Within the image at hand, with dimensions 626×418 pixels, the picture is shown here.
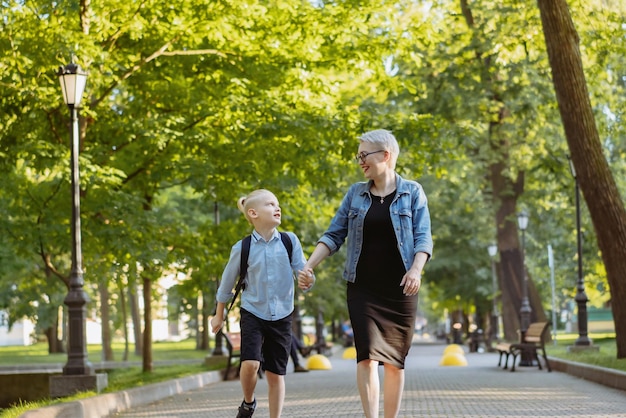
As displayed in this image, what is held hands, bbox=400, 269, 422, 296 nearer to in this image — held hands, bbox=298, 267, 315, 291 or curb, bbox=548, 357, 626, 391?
held hands, bbox=298, 267, 315, 291

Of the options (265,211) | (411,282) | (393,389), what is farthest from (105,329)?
(411,282)

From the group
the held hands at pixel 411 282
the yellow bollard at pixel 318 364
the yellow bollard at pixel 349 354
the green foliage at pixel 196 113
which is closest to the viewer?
the held hands at pixel 411 282

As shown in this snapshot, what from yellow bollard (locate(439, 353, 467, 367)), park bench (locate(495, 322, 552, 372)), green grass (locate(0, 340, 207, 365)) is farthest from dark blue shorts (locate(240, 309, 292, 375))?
green grass (locate(0, 340, 207, 365))

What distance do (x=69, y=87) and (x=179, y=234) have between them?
21.8 feet

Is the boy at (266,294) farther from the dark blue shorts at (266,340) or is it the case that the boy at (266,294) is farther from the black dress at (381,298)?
the black dress at (381,298)

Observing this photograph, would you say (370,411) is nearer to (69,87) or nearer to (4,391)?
(69,87)

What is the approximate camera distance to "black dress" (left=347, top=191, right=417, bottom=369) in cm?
722

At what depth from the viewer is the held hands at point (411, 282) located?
6.98 m

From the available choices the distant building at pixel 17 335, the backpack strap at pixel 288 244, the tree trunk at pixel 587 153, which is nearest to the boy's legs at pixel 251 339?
the backpack strap at pixel 288 244

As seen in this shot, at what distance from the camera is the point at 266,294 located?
838 centimetres

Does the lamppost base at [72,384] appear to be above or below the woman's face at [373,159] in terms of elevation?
below

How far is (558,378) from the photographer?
19109 mm

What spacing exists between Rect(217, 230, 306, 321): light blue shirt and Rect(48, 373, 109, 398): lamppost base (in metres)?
6.77

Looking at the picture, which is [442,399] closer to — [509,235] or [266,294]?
[266,294]
